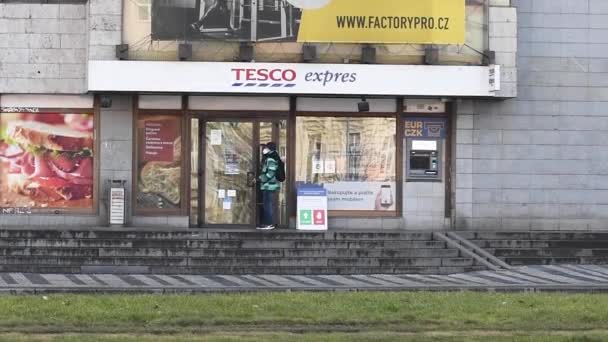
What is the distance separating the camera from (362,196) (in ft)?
64.2

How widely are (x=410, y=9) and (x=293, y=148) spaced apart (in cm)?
392

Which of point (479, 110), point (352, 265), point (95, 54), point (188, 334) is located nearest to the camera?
point (188, 334)

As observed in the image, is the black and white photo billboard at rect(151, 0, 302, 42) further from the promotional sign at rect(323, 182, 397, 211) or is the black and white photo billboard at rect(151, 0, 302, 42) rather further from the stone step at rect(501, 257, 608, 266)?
Answer: the stone step at rect(501, 257, 608, 266)

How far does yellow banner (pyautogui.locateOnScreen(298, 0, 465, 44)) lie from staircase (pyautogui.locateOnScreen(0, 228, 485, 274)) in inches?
162

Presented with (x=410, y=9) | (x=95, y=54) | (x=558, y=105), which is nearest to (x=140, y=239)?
(x=95, y=54)

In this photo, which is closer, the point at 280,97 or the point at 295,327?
the point at 295,327

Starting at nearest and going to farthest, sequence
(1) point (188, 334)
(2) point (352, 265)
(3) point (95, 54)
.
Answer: (1) point (188, 334) < (2) point (352, 265) < (3) point (95, 54)

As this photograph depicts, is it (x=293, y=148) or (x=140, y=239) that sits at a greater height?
(x=293, y=148)

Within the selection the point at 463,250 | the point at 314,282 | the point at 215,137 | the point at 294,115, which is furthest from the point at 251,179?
the point at 314,282

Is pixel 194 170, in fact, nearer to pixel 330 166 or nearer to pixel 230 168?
pixel 230 168

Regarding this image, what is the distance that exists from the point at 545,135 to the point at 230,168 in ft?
22.9

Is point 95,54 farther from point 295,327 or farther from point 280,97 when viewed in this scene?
point 295,327

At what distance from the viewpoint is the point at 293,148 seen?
19.5 meters

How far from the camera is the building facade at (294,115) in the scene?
18250 millimetres
